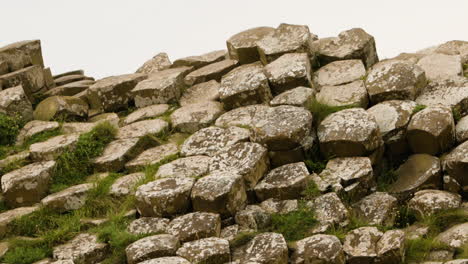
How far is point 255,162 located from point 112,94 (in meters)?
4.15

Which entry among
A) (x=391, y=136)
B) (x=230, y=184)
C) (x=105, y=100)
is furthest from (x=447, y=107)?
(x=105, y=100)

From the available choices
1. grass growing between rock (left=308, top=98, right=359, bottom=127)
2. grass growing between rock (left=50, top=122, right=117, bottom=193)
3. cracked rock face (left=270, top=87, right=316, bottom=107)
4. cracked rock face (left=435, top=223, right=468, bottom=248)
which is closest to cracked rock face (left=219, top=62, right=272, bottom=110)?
cracked rock face (left=270, top=87, right=316, bottom=107)

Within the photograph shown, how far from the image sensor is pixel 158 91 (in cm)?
1284

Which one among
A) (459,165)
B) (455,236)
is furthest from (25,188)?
(459,165)

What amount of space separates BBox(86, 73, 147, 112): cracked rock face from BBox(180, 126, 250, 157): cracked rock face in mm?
2510

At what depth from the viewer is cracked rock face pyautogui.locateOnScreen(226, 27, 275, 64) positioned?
44.0ft

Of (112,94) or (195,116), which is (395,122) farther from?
(112,94)

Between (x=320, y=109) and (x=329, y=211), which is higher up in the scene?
(x=320, y=109)

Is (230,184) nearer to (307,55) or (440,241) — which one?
(440,241)

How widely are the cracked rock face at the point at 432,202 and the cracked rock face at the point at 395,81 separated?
2012 millimetres

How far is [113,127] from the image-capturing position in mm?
11938

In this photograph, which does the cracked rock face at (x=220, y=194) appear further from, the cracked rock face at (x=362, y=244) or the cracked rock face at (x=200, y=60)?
the cracked rock face at (x=200, y=60)

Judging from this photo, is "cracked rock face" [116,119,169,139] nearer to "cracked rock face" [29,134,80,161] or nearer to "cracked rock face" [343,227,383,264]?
"cracked rock face" [29,134,80,161]

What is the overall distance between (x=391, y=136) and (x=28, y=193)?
16.4 feet
